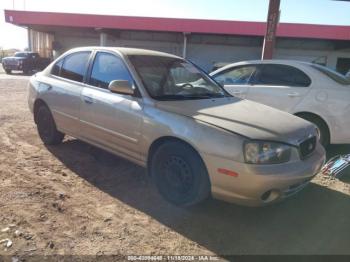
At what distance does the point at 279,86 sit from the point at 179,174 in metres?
3.19

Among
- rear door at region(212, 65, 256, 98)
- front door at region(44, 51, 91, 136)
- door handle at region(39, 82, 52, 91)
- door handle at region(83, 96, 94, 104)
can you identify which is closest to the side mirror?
door handle at region(83, 96, 94, 104)

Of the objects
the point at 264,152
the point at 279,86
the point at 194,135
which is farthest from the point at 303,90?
the point at 194,135

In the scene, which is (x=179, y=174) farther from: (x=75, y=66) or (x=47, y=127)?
(x=47, y=127)

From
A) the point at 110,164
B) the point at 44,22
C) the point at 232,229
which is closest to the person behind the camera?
the point at 232,229

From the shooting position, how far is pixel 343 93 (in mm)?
5637

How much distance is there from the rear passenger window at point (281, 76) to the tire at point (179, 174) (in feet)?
10.4

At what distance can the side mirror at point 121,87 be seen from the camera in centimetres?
407

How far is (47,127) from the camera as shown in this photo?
18.8 feet

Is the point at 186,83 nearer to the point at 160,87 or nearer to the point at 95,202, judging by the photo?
the point at 160,87

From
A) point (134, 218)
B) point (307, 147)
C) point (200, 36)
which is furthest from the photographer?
point (200, 36)

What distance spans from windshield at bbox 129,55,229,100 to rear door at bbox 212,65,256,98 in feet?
4.94

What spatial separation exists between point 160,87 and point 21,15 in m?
23.2

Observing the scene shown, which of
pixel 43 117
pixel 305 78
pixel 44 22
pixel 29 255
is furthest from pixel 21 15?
pixel 29 255

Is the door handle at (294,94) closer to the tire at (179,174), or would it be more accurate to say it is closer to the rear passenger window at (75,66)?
Answer: the tire at (179,174)
